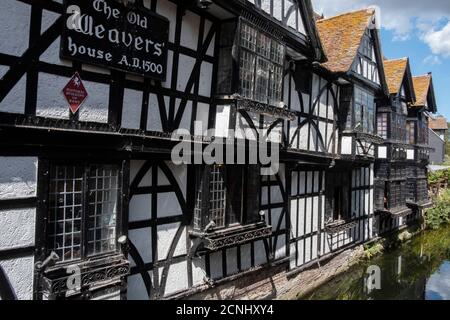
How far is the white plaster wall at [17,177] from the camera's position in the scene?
5.06 metres

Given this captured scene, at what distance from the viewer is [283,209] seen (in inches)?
438

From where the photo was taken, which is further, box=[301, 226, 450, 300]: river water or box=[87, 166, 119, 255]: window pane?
box=[301, 226, 450, 300]: river water

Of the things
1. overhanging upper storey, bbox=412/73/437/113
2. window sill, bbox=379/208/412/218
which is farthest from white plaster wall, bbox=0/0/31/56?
overhanging upper storey, bbox=412/73/437/113

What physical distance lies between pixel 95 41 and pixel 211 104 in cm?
287

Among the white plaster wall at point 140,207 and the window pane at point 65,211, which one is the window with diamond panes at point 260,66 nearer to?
the white plaster wall at point 140,207

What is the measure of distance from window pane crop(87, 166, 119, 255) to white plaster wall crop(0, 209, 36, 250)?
919mm

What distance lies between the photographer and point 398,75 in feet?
60.4

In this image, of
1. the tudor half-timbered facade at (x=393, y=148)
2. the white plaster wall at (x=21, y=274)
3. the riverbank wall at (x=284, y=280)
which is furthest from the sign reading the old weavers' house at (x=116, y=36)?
the tudor half-timbered facade at (x=393, y=148)

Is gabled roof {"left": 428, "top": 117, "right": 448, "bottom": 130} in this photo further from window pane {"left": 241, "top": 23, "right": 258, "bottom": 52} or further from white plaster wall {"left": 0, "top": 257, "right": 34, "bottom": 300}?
white plaster wall {"left": 0, "top": 257, "right": 34, "bottom": 300}

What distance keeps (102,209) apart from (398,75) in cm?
1662

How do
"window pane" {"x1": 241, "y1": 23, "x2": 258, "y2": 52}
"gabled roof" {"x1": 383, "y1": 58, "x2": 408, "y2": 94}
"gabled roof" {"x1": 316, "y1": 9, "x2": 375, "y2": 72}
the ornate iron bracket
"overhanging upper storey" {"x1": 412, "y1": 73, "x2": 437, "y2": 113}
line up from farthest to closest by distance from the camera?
"overhanging upper storey" {"x1": 412, "y1": 73, "x2": 437, "y2": 113} → "gabled roof" {"x1": 383, "y1": 58, "x2": 408, "y2": 94} → "gabled roof" {"x1": 316, "y1": 9, "x2": 375, "y2": 72} → "window pane" {"x1": 241, "y1": 23, "x2": 258, "y2": 52} → the ornate iron bracket

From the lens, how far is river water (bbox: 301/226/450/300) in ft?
42.0

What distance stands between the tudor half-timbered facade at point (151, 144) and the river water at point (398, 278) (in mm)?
2273

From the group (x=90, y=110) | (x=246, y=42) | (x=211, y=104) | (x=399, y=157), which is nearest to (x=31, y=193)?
(x=90, y=110)
